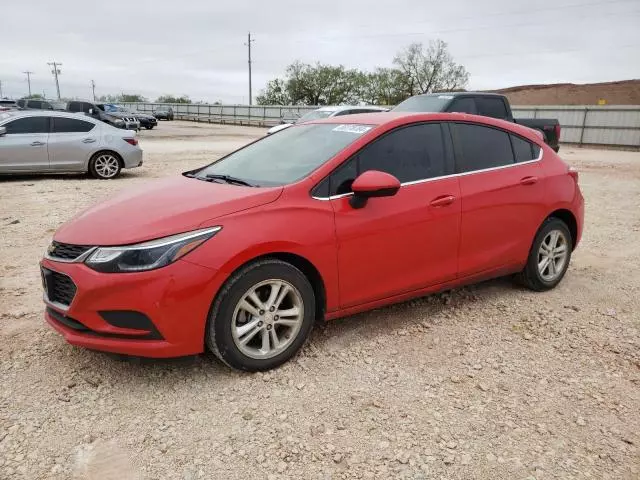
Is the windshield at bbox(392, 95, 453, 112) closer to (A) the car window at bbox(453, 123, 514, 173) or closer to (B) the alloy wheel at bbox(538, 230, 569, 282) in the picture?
(B) the alloy wheel at bbox(538, 230, 569, 282)

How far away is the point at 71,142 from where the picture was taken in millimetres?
10945

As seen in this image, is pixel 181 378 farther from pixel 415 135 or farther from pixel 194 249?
pixel 415 135

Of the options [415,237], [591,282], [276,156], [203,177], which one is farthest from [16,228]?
[591,282]

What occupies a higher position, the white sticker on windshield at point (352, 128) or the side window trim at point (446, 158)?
the white sticker on windshield at point (352, 128)

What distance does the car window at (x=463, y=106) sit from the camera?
11.2 meters

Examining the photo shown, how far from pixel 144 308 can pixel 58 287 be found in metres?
0.62

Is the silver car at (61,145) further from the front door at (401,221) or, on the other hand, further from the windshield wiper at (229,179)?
the front door at (401,221)

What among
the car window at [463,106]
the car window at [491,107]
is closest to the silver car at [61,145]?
the car window at [463,106]

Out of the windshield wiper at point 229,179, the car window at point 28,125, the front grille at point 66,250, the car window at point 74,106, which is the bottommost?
the front grille at point 66,250

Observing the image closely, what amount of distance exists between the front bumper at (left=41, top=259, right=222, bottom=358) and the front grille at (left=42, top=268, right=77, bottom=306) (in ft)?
0.15

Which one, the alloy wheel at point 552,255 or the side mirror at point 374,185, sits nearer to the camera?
the side mirror at point 374,185

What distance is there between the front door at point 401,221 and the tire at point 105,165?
9102mm

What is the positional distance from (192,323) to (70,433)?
2.55 ft

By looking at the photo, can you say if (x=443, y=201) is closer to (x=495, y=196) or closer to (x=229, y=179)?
(x=495, y=196)
